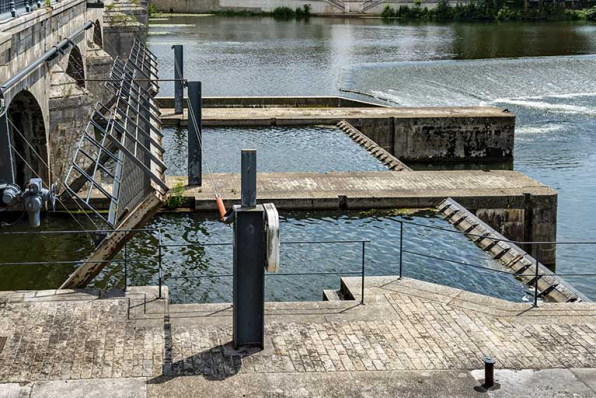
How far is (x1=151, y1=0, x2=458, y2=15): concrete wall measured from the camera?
382ft

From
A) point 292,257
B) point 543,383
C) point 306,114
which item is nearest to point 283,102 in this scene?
point 306,114

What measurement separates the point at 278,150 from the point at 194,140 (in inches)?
294

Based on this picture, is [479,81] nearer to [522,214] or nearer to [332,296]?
[522,214]

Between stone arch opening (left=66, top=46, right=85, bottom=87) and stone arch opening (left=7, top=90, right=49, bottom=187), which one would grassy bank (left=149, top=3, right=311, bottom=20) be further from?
stone arch opening (left=7, top=90, right=49, bottom=187)

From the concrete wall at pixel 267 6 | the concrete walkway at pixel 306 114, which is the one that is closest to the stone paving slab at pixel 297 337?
the concrete walkway at pixel 306 114

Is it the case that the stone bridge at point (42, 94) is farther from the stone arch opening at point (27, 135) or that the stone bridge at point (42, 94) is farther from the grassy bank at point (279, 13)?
the grassy bank at point (279, 13)

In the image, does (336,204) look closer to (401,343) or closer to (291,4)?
(401,343)

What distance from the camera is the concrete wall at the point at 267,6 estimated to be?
116438mm

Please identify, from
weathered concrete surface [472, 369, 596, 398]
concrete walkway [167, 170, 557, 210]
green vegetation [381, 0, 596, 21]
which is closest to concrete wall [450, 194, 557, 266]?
concrete walkway [167, 170, 557, 210]

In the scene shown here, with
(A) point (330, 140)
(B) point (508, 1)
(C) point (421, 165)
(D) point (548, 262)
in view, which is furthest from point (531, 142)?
(B) point (508, 1)

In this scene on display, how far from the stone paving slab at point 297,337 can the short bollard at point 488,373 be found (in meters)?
0.57

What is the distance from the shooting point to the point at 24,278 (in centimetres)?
2223

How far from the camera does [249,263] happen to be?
46.8 feet

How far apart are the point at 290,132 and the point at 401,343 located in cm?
2509
